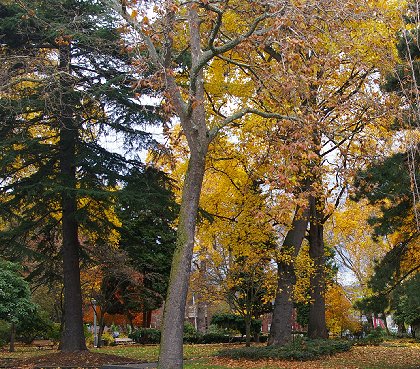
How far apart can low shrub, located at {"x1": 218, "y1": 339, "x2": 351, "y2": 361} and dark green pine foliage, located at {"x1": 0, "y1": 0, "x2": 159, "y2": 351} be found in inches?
192

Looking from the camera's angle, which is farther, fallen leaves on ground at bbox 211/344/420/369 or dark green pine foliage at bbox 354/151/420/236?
fallen leaves on ground at bbox 211/344/420/369

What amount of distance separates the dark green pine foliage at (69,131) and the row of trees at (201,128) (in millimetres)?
56

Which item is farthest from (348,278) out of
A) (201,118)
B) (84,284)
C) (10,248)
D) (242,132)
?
(201,118)

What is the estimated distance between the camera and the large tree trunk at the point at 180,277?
9.72 meters

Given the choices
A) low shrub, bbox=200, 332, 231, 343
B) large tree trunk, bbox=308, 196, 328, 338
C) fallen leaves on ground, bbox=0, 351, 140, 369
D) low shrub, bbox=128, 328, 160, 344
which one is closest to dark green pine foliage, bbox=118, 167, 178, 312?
low shrub, bbox=128, 328, 160, 344

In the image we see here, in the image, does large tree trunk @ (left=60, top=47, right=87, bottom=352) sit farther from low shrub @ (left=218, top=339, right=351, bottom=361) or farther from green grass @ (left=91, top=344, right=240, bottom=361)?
low shrub @ (left=218, top=339, right=351, bottom=361)

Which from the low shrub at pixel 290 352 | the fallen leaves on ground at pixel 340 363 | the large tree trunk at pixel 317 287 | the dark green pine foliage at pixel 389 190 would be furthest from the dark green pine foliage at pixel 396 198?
the large tree trunk at pixel 317 287

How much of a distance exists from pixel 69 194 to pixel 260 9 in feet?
23.9

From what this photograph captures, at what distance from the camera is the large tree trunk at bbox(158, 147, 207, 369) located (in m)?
9.72

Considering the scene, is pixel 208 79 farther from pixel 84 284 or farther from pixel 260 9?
pixel 84 284

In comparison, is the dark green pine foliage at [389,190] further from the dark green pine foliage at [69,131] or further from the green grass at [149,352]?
the green grass at [149,352]

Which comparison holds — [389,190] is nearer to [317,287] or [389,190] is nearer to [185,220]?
[185,220]

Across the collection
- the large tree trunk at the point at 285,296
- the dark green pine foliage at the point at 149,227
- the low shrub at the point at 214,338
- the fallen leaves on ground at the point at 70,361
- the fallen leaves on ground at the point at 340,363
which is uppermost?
the dark green pine foliage at the point at 149,227

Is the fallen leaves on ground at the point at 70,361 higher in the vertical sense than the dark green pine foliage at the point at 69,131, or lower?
lower
